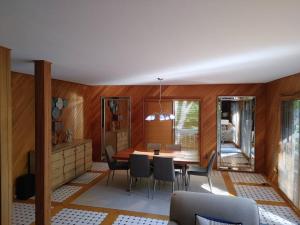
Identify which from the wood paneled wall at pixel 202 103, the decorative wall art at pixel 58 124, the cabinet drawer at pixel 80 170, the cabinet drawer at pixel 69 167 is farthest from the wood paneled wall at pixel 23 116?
the wood paneled wall at pixel 202 103

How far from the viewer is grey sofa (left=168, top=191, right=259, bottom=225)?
2.42m

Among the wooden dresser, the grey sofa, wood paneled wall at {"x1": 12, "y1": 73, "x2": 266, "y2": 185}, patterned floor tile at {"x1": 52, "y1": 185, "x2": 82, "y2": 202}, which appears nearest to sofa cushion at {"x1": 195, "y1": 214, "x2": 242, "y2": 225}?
the grey sofa

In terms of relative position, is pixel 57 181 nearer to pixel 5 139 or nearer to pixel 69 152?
pixel 69 152

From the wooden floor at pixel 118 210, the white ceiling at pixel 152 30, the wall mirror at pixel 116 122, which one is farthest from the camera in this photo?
the wall mirror at pixel 116 122

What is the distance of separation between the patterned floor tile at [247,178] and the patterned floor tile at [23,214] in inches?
174

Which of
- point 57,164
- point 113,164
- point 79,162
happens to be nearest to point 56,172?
point 57,164

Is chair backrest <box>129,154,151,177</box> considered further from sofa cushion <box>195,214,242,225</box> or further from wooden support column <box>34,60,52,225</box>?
sofa cushion <box>195,214,242,225</box>

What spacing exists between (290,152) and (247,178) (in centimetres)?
168

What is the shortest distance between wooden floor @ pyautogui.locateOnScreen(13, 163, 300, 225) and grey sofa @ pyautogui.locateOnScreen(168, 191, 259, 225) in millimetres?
1228

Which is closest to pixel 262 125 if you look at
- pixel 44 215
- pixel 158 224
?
pixel 158 224

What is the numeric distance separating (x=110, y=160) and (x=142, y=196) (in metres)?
1.16

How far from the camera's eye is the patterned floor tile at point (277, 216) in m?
3.68

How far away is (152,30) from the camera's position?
78.5 inches

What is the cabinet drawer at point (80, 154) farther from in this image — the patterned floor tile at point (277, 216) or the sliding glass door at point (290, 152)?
the sliding glass door at point (290, 152)
